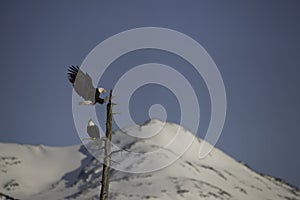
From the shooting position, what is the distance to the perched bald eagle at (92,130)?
1915 centimetres

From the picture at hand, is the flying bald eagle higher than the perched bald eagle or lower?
higher

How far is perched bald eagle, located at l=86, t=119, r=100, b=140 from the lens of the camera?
19.1 m

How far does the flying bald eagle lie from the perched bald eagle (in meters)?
0.67

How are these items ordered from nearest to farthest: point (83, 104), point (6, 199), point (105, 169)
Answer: point (83, 104)
point (105, 169)
point (6, 199)

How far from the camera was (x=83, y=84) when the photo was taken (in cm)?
1898

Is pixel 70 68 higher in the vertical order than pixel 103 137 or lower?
higher

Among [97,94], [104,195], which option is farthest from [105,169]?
[97,94]

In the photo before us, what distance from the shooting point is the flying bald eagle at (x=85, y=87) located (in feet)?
62.1

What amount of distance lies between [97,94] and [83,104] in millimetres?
708

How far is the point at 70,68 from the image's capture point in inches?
760

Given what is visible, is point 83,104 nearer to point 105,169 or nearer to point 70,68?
point 70,68

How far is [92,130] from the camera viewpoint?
63.3 ft

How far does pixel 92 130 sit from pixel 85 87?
1411mm

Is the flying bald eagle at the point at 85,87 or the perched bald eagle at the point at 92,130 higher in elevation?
the flying bald eagle at the point at 85,87
